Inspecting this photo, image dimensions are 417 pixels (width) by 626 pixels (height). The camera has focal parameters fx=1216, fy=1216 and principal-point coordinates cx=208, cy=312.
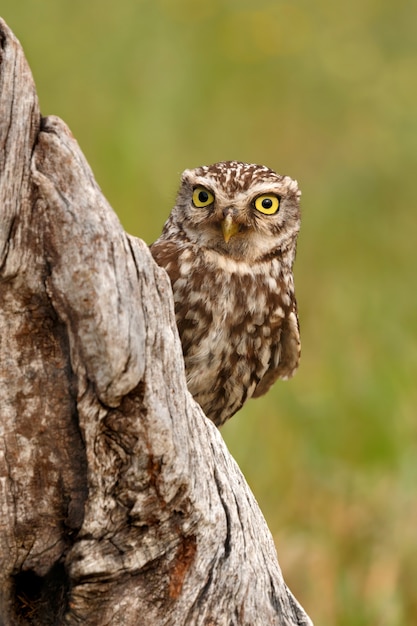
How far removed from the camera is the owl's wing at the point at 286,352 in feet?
12.9

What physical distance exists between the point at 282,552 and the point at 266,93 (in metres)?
5.32

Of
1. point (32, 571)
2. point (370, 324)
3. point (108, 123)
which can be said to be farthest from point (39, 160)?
point (108, 123)

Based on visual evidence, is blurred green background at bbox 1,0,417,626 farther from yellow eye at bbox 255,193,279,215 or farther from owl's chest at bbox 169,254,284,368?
yellow eye at bbox 255,193,279,215

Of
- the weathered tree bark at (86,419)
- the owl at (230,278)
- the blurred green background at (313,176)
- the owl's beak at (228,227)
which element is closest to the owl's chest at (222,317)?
the owl at (230,278)

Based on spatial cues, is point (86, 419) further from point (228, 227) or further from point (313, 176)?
point (313, 176)

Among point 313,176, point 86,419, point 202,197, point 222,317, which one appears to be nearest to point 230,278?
point 222,317

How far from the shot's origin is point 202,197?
12.7 ft

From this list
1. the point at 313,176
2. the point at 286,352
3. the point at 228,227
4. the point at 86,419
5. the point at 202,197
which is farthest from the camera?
the point at 313,176

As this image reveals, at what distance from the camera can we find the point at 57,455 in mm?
2455

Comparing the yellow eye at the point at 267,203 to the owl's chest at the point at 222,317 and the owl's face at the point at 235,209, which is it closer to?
the owl's face at the point at 235,209

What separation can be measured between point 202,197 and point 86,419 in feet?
5.21

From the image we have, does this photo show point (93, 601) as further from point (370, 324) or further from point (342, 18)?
point (342, 18)

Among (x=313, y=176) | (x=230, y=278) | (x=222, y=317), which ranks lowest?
(x=222, y=317)

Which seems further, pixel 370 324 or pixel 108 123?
pixel 108 123
